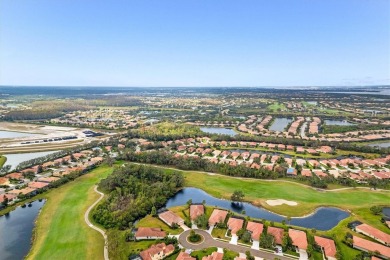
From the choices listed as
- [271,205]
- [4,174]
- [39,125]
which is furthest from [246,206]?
[39,125]

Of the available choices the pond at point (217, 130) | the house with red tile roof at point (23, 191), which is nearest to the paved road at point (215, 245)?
the house with red tile roof at point (23, 191)

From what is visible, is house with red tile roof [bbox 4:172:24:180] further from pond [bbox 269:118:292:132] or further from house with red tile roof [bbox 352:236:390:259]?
pond [bbox 269:118:292:132]

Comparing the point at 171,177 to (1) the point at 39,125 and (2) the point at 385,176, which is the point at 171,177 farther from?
(1) the point at 39,125

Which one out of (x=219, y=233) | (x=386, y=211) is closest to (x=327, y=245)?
(x=219, y=233)

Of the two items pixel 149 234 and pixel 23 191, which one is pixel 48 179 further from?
pixel 149 234

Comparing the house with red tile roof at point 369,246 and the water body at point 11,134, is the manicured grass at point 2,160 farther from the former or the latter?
the house with red tile roof at point 369,246
